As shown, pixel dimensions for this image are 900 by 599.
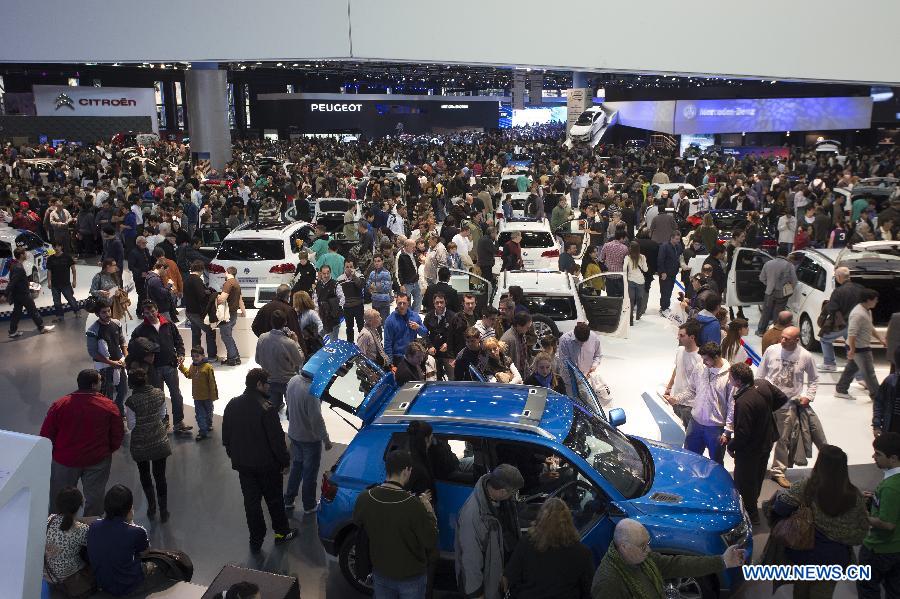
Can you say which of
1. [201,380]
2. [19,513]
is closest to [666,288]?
[201,380]

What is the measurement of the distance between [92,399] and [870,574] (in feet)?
19.7

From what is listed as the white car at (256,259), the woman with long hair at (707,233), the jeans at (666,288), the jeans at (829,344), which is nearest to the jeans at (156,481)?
the white car at (256,259)

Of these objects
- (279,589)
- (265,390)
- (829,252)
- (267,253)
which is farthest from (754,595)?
(267,253)

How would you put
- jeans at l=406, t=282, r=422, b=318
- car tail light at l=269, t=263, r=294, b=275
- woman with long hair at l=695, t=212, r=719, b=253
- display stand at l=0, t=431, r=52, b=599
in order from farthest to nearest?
1. woman with long hair at l=695, t=212, r=719, b=253
2. car tail light at l=269, t=263, r=294, b=275
3. jeans at l=406, t=282, r=422, b=318
4. display stand at l=0, t=431, r=52, b=599

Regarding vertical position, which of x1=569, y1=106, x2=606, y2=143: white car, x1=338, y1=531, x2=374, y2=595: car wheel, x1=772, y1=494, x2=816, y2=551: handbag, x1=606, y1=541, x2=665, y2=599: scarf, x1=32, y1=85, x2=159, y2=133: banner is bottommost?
x1=338, y1=531, x2=374, y2=595: car wheel

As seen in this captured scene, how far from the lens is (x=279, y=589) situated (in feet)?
16.2

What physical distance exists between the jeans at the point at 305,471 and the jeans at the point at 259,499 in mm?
471

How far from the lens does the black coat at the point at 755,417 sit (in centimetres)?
679

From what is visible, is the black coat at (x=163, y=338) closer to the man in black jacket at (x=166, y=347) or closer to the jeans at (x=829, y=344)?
the man in black jacket at (x=166, y=347)

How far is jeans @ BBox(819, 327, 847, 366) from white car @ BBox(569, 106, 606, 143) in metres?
29.5

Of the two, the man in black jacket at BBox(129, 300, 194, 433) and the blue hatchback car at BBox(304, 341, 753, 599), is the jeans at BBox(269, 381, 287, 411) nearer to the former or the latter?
the man in black jacket at BBox(129, 300, 194, 433)

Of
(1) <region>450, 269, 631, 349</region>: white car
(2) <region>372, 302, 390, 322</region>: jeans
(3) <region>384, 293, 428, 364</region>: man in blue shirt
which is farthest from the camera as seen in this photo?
(2) <region>372, 302, 390, 322</region>: jeans

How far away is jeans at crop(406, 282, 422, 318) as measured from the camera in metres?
13.0

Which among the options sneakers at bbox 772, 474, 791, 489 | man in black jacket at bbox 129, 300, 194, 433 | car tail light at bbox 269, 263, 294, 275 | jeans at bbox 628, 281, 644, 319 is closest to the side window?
sneakers at bbox 772, 474, 791, 489
